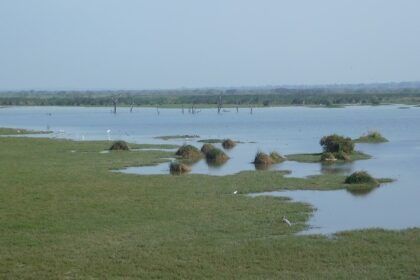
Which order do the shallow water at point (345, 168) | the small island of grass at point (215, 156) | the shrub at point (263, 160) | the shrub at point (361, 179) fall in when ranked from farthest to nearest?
the small island of grass at point (215, 156), the shrub at point (263, 160), the shrub at point (361, 179), the shallow water at point (345, 168)

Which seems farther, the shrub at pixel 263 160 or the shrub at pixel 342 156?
the shrub at pixel 342 156

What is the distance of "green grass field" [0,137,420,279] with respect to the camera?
14188 millimetres

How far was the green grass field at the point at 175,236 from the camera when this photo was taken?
14188mm

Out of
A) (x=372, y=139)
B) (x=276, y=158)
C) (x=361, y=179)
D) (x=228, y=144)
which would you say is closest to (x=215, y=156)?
(x=276, y=158)

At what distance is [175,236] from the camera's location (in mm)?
17688

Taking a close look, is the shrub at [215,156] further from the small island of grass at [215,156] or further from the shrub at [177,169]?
the shrub at [177,169]

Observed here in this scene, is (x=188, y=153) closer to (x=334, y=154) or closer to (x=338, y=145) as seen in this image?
(x=334, y=154)

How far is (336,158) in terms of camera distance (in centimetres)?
4053

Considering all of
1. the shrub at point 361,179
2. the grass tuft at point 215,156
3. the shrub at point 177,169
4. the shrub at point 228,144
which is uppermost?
the shrub at point 361,179

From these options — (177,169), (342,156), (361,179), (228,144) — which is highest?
(361,179)

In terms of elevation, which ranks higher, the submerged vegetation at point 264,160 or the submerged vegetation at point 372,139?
the submerged vegetation at point 264,160

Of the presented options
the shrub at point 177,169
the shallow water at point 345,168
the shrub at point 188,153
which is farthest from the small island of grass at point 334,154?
the shrub at point 177,169

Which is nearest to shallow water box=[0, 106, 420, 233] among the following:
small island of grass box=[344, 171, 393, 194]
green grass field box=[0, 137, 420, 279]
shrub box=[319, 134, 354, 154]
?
small island of grass box=[344, 171, 393, 194]

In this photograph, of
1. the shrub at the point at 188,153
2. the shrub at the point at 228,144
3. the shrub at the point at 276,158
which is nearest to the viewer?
the shrub at the point at 276,158
